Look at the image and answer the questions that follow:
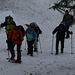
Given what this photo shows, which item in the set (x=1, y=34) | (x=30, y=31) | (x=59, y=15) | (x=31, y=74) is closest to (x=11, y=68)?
(x=31, y=74)

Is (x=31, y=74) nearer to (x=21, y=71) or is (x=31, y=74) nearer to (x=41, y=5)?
(x=21, y=71)

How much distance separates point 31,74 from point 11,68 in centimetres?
118

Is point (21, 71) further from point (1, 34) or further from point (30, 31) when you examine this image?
point (1, 34)

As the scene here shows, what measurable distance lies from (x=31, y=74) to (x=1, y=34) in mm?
→ 10533

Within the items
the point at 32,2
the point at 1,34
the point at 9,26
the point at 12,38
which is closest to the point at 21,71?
the point at 12,38

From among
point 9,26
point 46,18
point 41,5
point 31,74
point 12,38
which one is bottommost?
point 31,74

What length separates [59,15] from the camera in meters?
32.5

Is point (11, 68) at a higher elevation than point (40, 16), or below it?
below

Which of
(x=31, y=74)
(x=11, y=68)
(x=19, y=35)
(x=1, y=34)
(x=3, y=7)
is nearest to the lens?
(x=31, y=74)

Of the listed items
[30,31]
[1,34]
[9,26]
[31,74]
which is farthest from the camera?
[1,34]

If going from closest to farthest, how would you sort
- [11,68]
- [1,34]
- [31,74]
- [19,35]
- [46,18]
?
[31,74], [11,68], [19,35], [1,34], [46,18]

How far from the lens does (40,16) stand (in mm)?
30234

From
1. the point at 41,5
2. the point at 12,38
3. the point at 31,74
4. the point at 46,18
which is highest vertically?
the point at 41,5

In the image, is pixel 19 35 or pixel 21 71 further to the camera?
pixel 19 35
